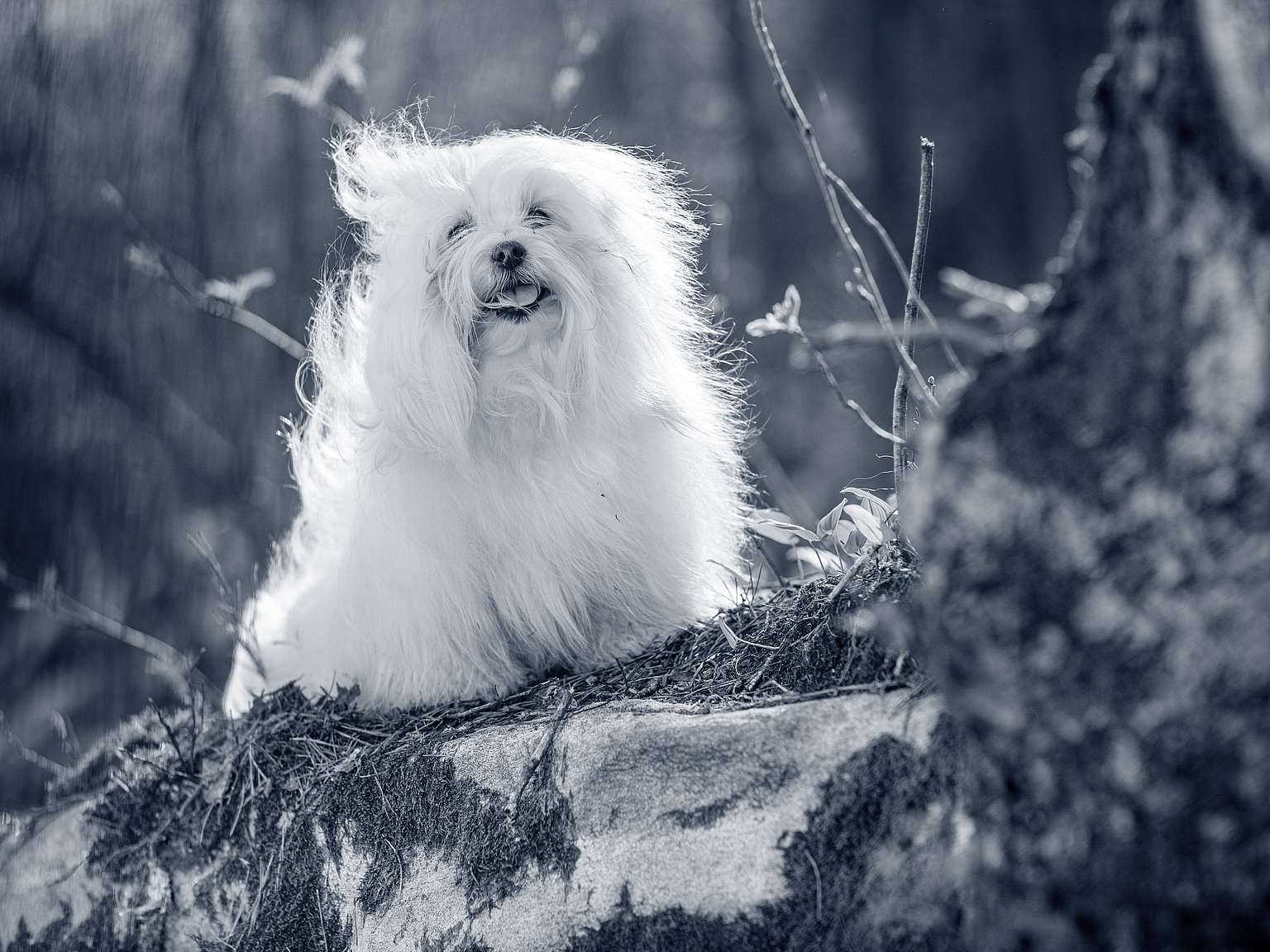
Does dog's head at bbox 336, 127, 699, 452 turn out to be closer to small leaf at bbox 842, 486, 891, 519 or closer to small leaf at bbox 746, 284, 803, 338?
small leaf at bbox 746, 284, 803, 338

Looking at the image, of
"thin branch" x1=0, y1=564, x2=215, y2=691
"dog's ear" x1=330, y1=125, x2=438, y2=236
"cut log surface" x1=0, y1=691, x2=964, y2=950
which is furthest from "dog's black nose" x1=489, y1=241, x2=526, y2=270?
"thin branch" x1=0, y1=564, x2=215, y2=691

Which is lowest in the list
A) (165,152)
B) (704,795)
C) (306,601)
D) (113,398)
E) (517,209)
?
(704,795)

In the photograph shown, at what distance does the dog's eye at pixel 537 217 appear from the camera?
Result: 2941 mm

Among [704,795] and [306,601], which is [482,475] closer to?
[306,601]

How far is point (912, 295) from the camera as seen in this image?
2.19m

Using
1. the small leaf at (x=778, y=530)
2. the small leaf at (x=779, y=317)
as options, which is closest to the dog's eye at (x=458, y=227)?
the small leaf at (x=779, y=317)

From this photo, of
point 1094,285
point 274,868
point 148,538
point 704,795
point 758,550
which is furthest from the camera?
point 148,538

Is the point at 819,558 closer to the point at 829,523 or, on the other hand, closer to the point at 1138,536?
the point at 829,523

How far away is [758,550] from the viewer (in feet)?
10.4

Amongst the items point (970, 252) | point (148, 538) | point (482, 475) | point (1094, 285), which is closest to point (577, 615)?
point (482, 475)

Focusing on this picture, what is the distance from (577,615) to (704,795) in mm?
983

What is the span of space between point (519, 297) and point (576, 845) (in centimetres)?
130

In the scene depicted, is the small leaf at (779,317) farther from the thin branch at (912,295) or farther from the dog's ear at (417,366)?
the dog's ear at (417,366)

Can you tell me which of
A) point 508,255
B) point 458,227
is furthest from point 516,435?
point 458,227
